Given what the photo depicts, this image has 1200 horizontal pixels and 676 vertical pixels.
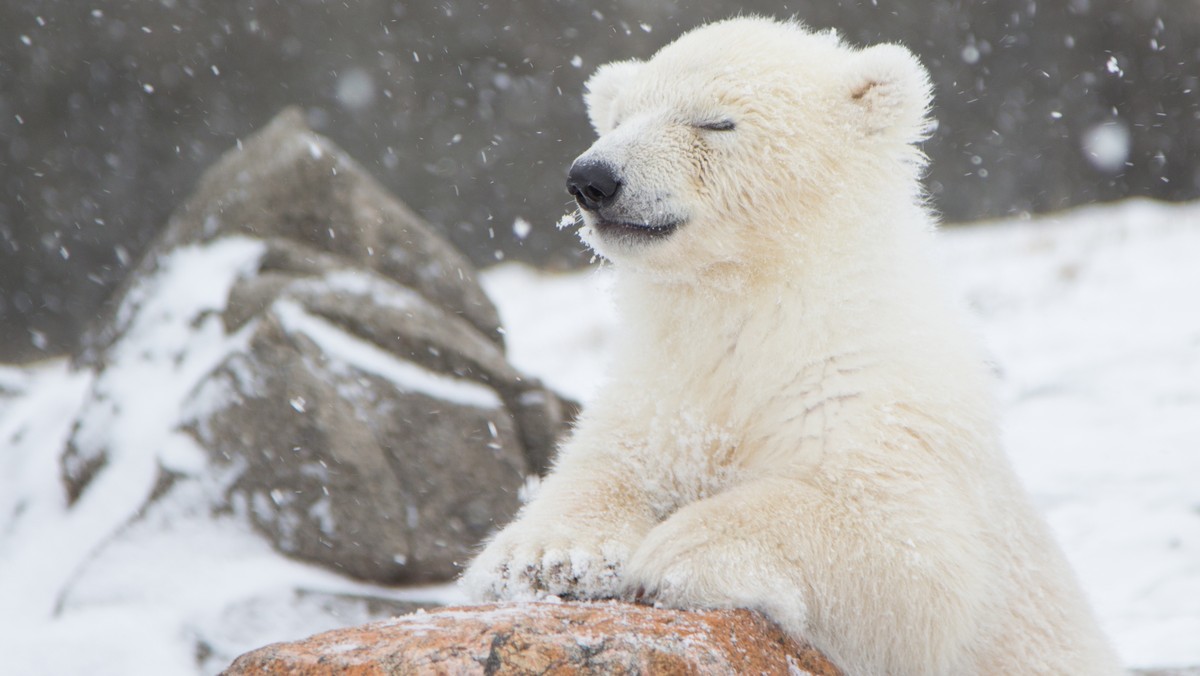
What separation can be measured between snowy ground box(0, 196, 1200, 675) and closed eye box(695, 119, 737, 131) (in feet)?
2.22

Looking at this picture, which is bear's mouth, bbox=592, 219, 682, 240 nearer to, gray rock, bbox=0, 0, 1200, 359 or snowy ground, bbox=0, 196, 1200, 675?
Result: snowy ground, bbox=0, 196, 1200, 675

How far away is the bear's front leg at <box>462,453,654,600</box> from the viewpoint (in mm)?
2117

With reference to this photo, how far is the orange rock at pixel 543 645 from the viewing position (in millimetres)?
1771

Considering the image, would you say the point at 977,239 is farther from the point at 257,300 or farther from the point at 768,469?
the point at 768,469

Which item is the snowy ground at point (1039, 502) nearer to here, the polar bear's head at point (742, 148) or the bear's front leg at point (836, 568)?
the polar bear's head at point (742, 148)

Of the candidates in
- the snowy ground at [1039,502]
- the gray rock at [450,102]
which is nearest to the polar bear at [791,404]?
the snowy ground at [1039,502]

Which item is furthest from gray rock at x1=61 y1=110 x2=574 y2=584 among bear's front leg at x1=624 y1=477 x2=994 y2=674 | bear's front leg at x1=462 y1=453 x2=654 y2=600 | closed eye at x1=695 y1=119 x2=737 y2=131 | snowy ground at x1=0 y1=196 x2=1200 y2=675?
bear's front leg at x1=624 y1=477 x2=994 y2=674

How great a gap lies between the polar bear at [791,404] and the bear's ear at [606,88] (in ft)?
0.45

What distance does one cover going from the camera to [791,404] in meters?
2.29

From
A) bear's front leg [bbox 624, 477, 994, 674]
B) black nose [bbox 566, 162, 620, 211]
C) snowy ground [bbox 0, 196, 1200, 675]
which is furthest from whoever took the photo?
snowy ground [bbox 0, 196, 1200, 675]

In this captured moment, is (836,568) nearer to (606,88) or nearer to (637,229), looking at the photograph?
(637,229)

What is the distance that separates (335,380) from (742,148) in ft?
7.89

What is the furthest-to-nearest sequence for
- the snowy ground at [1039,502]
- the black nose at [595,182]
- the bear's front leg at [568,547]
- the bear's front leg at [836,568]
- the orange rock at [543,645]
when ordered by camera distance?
1. the snowy ground at [1039,502]
2. the black nose at [595,182]
3. the bear's front leg at [568,547]
4. the bear's front leg at [836,568]
5. the orange rock at [543,645]

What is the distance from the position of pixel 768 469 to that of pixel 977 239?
32.2 feet
